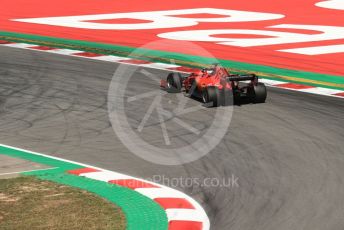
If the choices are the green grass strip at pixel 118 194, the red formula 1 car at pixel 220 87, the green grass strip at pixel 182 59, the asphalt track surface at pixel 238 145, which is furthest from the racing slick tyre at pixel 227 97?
the green grass strip at pixel 118 194

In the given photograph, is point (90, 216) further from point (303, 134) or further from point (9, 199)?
point (303, 134)

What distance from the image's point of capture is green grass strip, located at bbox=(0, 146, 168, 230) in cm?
1095

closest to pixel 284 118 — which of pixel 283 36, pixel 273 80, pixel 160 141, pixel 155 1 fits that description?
pixel 160 141

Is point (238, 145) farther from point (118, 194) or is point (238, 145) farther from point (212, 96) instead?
point (118, 194)

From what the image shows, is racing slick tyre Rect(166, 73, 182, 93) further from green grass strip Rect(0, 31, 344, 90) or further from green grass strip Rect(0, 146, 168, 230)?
green grass strip Rect(0, 146, 168, 230)

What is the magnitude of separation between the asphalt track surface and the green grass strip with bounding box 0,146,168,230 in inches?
22.3

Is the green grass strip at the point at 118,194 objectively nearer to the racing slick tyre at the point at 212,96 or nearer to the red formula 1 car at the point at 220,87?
the racing slick tyre at the point at 212,96

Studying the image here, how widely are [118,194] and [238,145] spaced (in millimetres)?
3723

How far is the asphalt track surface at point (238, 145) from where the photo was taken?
11594 mm

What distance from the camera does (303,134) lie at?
52.5 feet

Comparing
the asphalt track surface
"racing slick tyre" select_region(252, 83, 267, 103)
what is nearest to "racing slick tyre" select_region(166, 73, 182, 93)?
the asphalt track surface

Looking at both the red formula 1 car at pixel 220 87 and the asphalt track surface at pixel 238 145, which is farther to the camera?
the red formula 1 car at pixel 220 87

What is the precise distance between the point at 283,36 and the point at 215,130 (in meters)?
13.9

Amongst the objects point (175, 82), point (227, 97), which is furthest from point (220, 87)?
point (175, 82)
